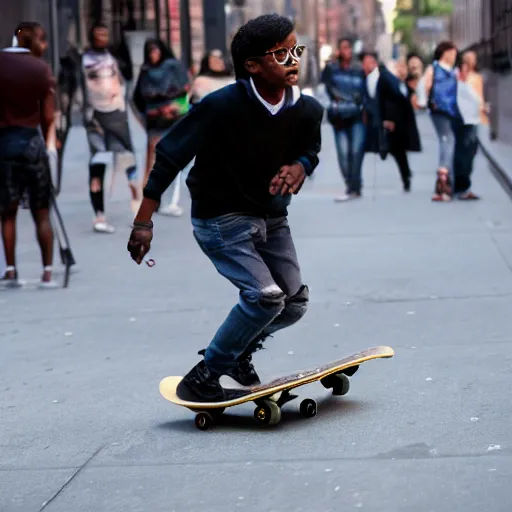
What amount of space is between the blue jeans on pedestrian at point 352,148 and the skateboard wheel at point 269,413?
1056 cm

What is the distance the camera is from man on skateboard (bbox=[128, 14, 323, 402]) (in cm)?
548

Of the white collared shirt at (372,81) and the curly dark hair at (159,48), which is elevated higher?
the curly dark hair at (159,48)

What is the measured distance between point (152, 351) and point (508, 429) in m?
2.72

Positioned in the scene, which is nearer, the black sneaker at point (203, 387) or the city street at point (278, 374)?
the city street at point (278, 374)

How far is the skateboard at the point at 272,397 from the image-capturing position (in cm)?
580

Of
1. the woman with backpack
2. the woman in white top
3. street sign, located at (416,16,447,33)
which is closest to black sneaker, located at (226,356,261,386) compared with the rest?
the woman in white top

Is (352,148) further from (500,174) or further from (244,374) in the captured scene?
(244,374)

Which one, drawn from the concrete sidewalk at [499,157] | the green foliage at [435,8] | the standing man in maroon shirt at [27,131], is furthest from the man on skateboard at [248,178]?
the green foliage at [435,8]

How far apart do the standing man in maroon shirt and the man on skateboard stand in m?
4.36

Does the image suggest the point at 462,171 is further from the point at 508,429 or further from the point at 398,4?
the point at 398,4

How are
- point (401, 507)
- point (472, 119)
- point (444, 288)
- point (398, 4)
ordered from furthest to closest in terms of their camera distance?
point (398, 4)
point (472, 119)
point (444, 288)
point (401, 507)

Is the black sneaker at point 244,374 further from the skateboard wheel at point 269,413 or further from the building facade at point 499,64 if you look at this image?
the building facade at point 499,64

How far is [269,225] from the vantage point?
5844 mm

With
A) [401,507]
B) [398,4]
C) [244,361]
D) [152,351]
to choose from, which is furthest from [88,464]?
[398,4]
